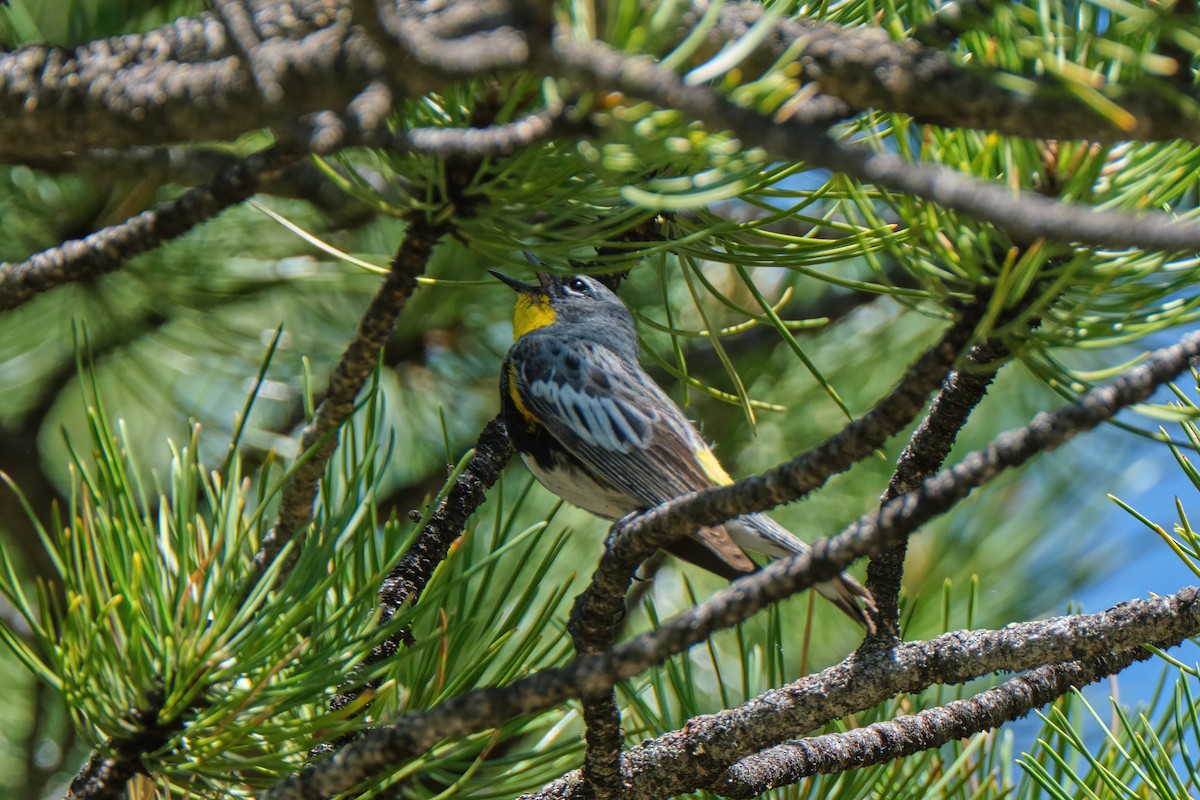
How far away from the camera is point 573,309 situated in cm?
264

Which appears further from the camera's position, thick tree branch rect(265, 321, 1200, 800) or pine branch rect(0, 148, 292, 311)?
pine branch rect(0, 148, 292, 311)

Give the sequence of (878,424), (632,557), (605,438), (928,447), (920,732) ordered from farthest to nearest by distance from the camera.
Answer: (605,438)
(920,732)
(928,447)
(632,557)
(878,424)

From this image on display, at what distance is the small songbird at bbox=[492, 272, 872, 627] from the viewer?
1.95m

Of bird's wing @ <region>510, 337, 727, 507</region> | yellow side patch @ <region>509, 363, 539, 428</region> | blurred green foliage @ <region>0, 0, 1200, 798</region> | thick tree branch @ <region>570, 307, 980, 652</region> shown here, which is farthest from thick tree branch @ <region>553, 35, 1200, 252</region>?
yellow side patch @ <region>509, 363, 539, 428</region>

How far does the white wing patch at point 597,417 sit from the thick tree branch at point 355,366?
Answer: 87 centimetres

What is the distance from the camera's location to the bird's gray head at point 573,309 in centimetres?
258

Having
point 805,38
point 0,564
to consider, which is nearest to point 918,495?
point 805,38

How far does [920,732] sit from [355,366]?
788 mm

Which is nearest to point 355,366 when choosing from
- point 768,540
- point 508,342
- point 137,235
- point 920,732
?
point 137,235

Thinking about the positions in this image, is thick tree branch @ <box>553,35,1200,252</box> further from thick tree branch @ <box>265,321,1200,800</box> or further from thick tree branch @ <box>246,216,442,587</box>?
thick tree branch @ <box>246,216,442,587</box>

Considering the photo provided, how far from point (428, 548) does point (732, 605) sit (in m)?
0.65

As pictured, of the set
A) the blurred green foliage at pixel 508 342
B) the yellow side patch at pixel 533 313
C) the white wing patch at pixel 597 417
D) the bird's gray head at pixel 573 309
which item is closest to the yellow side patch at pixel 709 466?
the white wing patch at pixel 597 417

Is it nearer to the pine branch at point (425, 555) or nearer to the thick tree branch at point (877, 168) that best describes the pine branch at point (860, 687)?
the pine branch at point (425, 555)

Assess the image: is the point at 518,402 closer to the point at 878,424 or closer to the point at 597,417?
the point at 597,417
